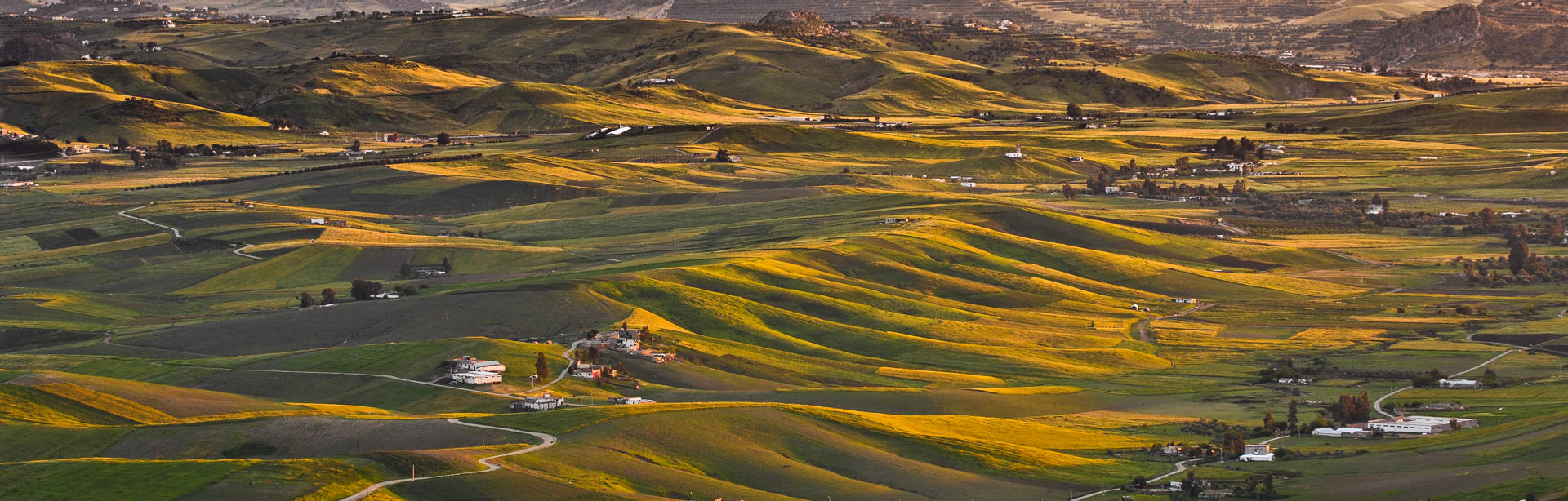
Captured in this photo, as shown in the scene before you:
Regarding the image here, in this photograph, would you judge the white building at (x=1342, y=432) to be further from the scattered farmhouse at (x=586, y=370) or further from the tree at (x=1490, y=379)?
the scattered farmhouse at (x=586, y=370)

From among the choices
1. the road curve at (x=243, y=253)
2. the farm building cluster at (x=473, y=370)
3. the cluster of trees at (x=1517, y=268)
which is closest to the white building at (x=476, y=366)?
the farm building cluster at (x=473, y=370)

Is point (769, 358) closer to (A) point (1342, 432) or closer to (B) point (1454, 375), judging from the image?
(A) point (1342, 432)

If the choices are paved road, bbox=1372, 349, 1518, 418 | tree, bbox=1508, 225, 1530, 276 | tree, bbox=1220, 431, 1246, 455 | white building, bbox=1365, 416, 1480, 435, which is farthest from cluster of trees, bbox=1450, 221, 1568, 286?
tree, bbox=1220, 431, 1246, 455

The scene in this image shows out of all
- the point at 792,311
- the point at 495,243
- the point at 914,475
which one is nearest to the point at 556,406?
the point at 914,475

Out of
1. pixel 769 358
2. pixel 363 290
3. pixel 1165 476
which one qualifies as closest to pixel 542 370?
pixel 769 358

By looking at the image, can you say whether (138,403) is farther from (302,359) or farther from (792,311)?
(792,311)

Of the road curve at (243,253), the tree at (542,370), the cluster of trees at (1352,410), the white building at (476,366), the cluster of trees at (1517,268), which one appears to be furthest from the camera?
the cluster of trees at (1517,268)

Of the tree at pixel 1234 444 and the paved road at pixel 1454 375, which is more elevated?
the tree at pixel 1234 444
